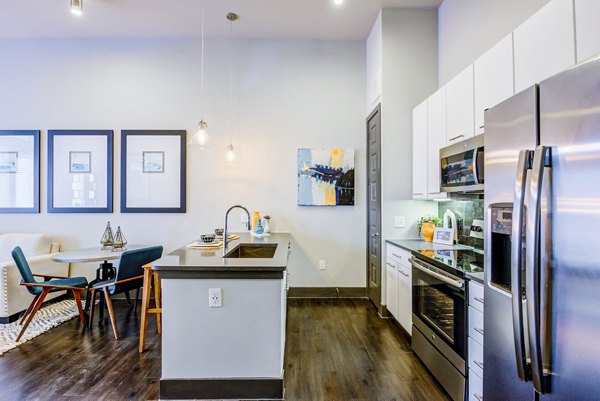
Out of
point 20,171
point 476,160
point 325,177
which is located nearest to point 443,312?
point 476,160

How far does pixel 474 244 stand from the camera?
9.53 feet

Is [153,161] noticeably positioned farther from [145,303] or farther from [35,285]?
[145,303]

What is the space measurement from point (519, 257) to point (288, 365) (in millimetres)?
1984

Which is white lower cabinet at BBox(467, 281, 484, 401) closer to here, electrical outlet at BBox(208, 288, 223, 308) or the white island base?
the white island base

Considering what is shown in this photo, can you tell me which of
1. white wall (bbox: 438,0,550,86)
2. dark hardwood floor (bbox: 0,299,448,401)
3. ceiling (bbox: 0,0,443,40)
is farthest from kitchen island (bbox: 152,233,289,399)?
ceiling (bbox: 0,0,443,40)

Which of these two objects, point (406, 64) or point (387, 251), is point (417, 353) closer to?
point (387, 251)

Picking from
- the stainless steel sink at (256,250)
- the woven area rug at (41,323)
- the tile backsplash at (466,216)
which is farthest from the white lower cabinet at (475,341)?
the woven area rug at (41,323)

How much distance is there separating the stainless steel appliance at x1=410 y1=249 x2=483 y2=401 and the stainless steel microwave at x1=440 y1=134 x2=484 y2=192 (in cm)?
55

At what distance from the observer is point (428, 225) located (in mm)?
3346

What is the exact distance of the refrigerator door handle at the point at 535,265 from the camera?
3.67ft

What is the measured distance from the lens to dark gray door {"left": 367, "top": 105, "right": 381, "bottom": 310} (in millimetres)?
3719

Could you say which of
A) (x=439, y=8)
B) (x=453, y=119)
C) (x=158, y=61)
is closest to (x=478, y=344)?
(x=453, y=119)

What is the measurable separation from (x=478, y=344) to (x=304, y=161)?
2972 mm

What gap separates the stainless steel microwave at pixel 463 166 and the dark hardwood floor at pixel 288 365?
1487mm
